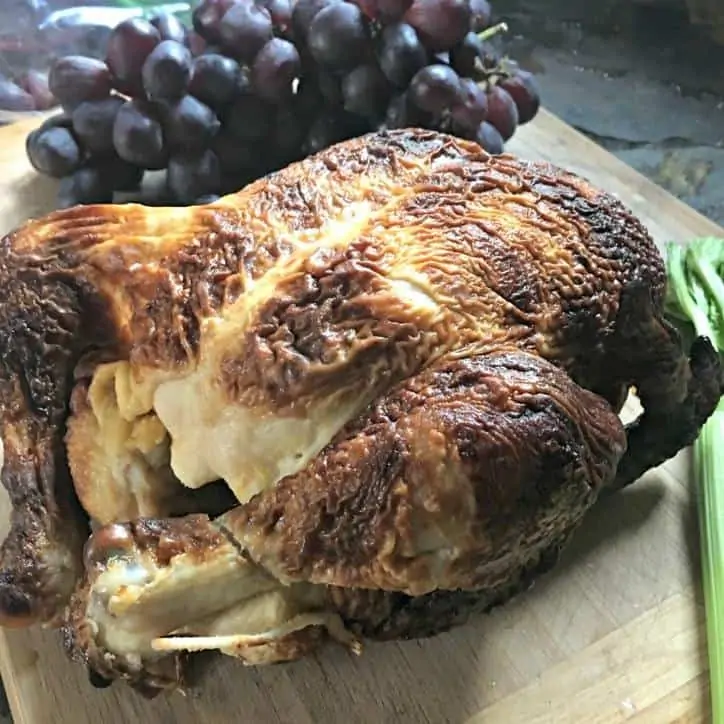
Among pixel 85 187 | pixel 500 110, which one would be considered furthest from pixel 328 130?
pixel 85 187

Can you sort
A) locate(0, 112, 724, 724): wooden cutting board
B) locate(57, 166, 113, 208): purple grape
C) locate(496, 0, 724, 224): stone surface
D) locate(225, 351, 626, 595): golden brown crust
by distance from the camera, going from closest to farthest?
locate(225, 351, 626, 595): golden brown crust < locate(0, 112, 724, 724): wooden cutting board < locate(57, 166, 113, 208): purple grape < locate(496, 0, 724, 224): stone surface

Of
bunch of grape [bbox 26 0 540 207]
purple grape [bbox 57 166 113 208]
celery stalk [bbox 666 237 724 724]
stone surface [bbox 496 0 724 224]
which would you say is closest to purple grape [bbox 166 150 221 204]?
bunch of grape [bbox 26 0 540 207]

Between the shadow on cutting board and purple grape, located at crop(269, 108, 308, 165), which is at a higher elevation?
purple grape, located at crop(269, 108, 308, 165)

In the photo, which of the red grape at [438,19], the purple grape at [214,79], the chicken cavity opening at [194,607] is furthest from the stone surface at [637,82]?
the chicken cavity opening at [194,607]

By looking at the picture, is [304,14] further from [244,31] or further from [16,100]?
[16,100]

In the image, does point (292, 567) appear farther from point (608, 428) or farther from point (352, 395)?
point (608, 428)

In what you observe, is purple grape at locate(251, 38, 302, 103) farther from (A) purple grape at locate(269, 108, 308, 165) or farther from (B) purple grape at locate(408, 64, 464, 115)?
(B) purple grape at locate(408, 64, 464, 115)

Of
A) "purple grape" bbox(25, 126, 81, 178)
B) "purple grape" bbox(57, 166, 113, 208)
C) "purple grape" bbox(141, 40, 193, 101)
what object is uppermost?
"purple grape" bbox(141, 40, 193, 101)

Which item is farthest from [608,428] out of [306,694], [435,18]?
[435,18]
